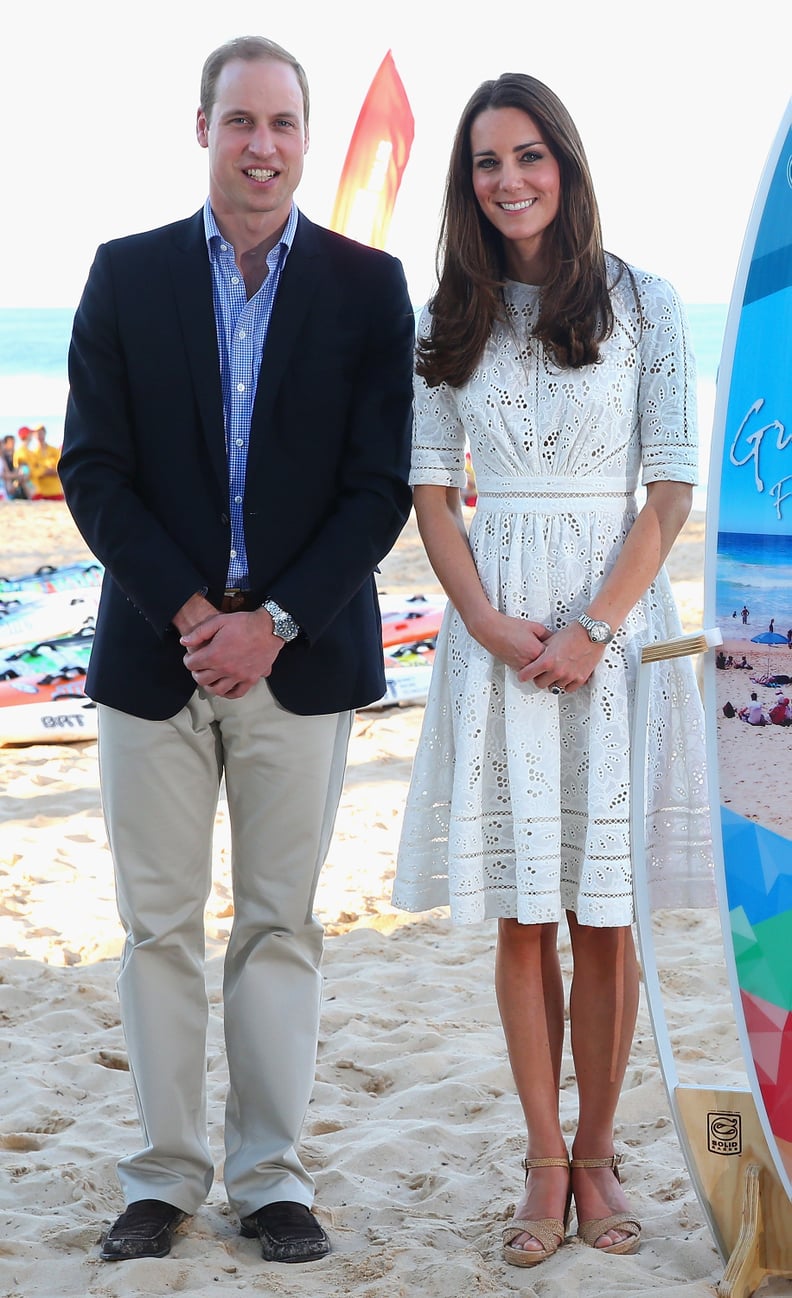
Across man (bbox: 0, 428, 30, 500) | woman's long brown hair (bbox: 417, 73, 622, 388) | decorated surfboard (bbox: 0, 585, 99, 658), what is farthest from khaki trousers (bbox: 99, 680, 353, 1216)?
man (bbox: 0, 428, 30, 500)

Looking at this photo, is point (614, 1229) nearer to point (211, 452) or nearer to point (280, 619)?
point (280, 619)

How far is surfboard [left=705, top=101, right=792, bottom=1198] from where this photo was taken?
194 centimetres

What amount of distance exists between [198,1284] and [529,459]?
1466 mm

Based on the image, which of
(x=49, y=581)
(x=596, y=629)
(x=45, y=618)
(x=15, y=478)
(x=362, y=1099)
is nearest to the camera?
(x=596, y=629)

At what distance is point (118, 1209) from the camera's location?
245 cm

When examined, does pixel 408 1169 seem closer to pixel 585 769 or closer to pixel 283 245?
pixel 585 769

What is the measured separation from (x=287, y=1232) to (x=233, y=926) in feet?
1.74

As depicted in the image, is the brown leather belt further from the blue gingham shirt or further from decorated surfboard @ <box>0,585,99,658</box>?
decorated surfboard @ <box>0,585,99,658</box>

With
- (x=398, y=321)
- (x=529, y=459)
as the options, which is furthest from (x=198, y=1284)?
(x=398, y=321)

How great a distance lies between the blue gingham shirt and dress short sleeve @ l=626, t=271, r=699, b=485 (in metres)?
0.63

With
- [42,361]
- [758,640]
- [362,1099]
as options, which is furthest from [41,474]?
[42,361]

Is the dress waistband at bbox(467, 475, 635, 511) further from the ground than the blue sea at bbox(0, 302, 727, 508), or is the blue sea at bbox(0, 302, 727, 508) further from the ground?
the blue sea at bbox(0, 302, 727, 508)

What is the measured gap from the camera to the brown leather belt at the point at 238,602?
223cm

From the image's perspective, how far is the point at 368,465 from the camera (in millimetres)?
2238
